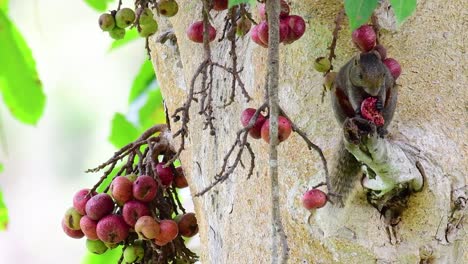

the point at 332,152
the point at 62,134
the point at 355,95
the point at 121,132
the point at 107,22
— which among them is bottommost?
the point at 62,134

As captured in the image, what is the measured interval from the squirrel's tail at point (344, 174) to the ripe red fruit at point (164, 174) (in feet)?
1.30

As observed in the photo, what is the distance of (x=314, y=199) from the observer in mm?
1159

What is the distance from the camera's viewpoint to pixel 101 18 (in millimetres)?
1388

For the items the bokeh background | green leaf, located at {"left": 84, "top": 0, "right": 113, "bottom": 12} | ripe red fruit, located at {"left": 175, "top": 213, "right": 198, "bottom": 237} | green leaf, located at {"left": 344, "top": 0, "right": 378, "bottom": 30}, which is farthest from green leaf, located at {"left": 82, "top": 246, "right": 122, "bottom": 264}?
the bokeh background

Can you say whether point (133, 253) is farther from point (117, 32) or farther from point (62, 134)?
point (62, 134)

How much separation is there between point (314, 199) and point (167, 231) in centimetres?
33

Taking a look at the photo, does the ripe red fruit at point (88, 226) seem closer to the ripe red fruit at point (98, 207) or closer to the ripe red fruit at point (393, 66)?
the ripe red fruit at point (98, 207)

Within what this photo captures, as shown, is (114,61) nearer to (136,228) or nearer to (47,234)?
(47,234)

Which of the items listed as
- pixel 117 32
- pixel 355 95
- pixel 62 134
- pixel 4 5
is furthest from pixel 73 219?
pixel 62 134

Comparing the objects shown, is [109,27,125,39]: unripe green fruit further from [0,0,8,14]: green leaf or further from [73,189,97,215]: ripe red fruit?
[0,0,8,14]: green leaf

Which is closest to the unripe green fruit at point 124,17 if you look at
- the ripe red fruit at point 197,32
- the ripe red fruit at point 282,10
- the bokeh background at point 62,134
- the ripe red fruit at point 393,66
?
the ripe red fruit at point 197,32

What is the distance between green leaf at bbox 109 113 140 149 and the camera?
6.63 ft

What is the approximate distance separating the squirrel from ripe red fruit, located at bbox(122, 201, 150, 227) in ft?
1.16

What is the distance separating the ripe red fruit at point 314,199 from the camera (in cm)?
116
